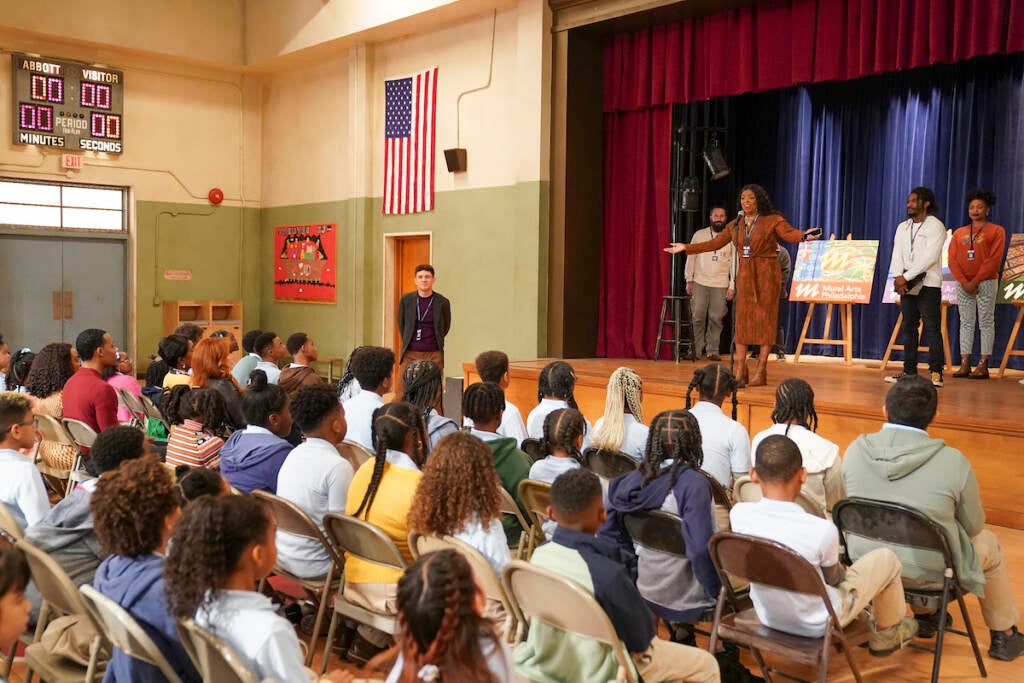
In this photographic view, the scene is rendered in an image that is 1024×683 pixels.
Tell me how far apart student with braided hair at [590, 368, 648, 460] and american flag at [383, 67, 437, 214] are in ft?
23.5

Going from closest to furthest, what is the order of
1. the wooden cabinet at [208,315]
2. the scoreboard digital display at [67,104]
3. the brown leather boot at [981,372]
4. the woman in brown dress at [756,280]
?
the woman in brown dress at [756,280]
the brown leather boot at [981,372]
the scoreboard digital display at [67,104]
the wooden cabinet at [208,315]

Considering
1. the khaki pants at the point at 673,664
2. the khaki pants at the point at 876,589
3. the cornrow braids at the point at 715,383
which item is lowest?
the khaki pants at the point at 673,664

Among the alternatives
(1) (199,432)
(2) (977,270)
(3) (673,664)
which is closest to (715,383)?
(3) (673,664)

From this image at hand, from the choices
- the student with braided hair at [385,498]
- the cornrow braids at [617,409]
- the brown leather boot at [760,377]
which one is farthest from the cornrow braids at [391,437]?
the brown leather boot at [760,377]

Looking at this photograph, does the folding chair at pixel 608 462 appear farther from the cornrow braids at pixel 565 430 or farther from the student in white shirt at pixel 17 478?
the student in white shirt at pixel 17 478

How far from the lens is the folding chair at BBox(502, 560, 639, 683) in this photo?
2281 mm

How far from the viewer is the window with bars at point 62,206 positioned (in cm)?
1141

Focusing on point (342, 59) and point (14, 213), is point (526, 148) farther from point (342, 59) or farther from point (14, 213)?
point (14, 213)

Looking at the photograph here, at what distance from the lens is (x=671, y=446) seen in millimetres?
3271

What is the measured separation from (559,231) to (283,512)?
680cm

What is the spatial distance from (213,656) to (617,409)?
2.43 m

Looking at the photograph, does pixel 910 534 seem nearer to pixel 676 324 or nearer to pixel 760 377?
pixel 760 377

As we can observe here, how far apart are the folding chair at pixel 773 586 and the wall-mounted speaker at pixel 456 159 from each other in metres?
8.08

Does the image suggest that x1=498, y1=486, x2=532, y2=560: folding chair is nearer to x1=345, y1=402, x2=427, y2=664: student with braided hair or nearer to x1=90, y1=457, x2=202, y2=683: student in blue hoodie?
x1=345, y1=402, x2=427, y2=664: student with braided hair
